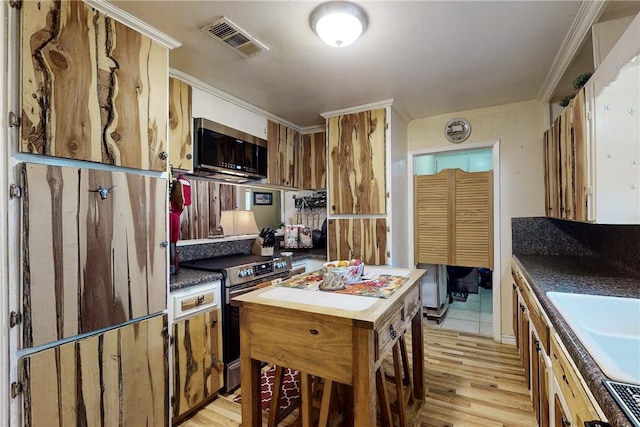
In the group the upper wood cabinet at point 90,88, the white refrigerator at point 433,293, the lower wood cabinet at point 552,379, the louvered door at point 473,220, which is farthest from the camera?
the white refrigerator at point 433,293

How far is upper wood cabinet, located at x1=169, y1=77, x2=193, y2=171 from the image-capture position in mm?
2133

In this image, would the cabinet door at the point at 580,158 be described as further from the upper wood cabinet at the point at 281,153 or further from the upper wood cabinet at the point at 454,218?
the upper wood cabinet at the point at 281,153

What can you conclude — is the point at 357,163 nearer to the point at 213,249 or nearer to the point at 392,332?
the point at 213,249

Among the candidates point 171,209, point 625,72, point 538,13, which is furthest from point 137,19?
point 625,72

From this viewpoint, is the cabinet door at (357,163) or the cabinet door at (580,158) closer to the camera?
the cabinet door at (580,158)

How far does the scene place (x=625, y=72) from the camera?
4.81ft

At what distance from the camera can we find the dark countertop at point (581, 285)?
0.74 metres

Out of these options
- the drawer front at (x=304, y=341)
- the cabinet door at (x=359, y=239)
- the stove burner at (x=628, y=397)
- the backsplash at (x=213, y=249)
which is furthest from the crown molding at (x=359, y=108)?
the stove burner at (x=628, y=397)

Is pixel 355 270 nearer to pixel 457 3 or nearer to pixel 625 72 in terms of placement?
pixel 457 3

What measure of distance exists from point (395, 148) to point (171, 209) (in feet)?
7.09

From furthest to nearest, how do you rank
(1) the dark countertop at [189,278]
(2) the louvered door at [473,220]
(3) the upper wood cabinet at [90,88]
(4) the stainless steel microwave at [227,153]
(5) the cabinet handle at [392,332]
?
1. (2) the louvered door at [473,220]
2. (4) the stainless steel microwave at [227,153]
3. (1) the dark countertop at [189,278]
4. (5) the cabinet handle at [392,332]
5. (3) the upper wood cabinet at [90,88]

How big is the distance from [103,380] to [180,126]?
1.65 m

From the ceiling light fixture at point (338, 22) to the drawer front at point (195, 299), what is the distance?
1.73 metres

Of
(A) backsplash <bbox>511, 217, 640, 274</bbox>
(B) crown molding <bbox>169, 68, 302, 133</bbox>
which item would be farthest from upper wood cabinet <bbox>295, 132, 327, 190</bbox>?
(A) backsplash <bbox>511, 217, 640, 274</bbox>
